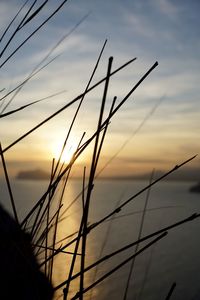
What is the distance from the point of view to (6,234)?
0.89 meters

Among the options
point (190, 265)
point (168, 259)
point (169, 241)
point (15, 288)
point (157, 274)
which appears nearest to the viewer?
point (15, 288)

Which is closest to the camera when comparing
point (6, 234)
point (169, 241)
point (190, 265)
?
point (6, 234)

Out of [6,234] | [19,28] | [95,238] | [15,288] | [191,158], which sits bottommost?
[95,238]

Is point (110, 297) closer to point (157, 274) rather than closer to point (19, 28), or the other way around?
point (157, 274)

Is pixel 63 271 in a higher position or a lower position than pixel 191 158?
lower

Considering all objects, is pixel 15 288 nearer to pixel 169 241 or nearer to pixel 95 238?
pixel 169 241

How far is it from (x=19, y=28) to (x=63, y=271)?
7013 cm

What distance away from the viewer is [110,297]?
55.5 metres

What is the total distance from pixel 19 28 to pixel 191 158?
563 millimetres

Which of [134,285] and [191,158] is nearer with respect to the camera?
[191,158]

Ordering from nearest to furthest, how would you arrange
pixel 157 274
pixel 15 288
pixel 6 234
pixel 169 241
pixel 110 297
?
pixel 6 234, pixel 15 288, pixel 110 297, pixel 157 274, pixel 169 241

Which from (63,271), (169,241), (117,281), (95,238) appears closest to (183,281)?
(117,281)

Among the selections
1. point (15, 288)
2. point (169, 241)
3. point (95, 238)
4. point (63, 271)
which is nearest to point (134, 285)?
point (63, 271)

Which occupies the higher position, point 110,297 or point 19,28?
point 19,28
